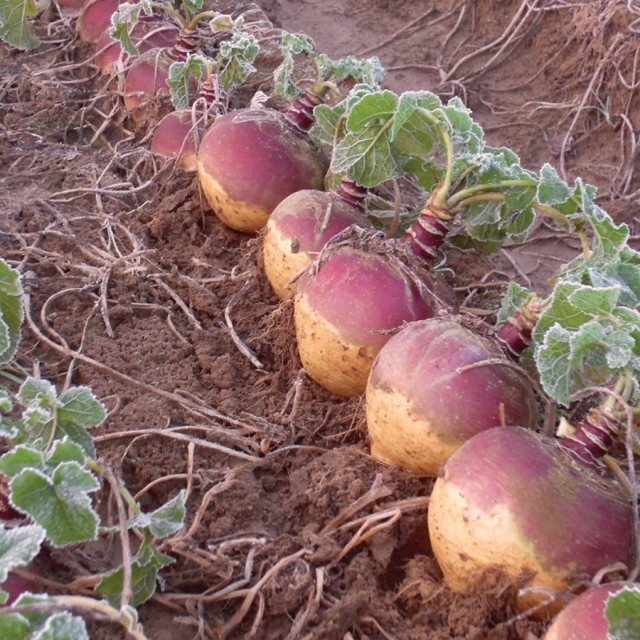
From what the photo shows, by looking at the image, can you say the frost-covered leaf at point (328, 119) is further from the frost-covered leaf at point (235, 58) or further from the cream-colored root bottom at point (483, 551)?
the cream-colored root bottom at point (483, 551)

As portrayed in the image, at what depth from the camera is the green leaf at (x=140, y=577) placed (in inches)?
49.2

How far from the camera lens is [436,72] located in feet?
13.4

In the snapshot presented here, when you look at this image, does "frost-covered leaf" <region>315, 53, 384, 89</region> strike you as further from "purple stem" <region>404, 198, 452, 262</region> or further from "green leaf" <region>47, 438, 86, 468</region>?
"green leaf" <region>47, 438, 86, 468</region>

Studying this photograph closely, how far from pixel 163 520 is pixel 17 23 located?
8.45 ft

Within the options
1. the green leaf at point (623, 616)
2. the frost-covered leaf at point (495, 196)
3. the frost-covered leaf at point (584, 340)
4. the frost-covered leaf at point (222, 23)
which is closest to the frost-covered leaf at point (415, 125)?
the frost-covered leaf at point (495, 196)

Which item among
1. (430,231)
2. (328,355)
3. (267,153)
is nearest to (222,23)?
(267,153)

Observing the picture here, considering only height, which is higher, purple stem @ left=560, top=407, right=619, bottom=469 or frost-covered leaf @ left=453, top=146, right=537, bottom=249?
frost-covered leaf @ left=453, top=146, right=537, bottom=249

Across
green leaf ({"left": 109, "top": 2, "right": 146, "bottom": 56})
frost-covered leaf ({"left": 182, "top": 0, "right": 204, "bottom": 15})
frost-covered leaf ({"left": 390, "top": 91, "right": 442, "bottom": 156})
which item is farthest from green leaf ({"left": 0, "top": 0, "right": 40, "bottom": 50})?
frost-covered leaf ({"left": 390, "top": 91, "right": 442, "bottom": 156})

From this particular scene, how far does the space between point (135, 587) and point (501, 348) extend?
0.87 m

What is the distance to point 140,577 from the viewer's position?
1.30 metres

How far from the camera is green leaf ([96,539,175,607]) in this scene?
4.10 ft

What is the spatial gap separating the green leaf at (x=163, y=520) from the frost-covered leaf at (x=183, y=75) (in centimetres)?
173

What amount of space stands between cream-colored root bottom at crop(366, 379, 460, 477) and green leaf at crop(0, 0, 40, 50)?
2365mm

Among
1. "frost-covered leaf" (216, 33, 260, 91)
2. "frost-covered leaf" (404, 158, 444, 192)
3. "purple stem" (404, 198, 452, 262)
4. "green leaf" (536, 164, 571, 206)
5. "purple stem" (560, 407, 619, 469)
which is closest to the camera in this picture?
"purple stem" (560, 407, 619, 469)
